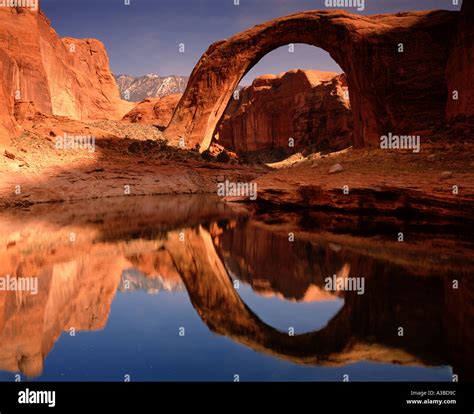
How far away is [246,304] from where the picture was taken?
432 cm

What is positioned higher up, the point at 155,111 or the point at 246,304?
the point at 155,111

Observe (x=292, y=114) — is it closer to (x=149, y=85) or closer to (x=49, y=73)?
(x=49, y=73)

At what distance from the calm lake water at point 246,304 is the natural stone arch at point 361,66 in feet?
52.0

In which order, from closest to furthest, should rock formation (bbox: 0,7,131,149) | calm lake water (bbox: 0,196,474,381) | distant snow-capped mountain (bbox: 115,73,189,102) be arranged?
calm lake water (bbox: 0,196,474,381) < rock formation (bbox: 0,7,131,149) < distant snow-capped mountain (bbox: 115,73,189,102)

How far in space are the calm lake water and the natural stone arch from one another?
15853 mm

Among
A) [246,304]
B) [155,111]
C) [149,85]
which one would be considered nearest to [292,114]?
[155,111]

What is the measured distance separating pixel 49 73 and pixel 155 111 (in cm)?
1688

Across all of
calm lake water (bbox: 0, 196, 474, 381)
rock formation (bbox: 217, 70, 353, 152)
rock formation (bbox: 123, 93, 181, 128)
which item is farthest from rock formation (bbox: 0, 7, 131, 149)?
rock formation (bbox: 217, 70, 353, 152)

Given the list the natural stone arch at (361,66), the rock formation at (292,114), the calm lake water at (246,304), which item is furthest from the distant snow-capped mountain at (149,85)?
the calm lake water at (246,304)

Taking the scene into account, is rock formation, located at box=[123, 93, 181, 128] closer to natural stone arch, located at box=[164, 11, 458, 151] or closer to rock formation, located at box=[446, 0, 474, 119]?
natural stone arch, located at box=[164, 11, 458, 151]

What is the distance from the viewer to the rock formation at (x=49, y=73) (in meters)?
22.5

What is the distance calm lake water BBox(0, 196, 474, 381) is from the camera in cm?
283

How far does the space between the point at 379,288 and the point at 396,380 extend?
196 centimetres
